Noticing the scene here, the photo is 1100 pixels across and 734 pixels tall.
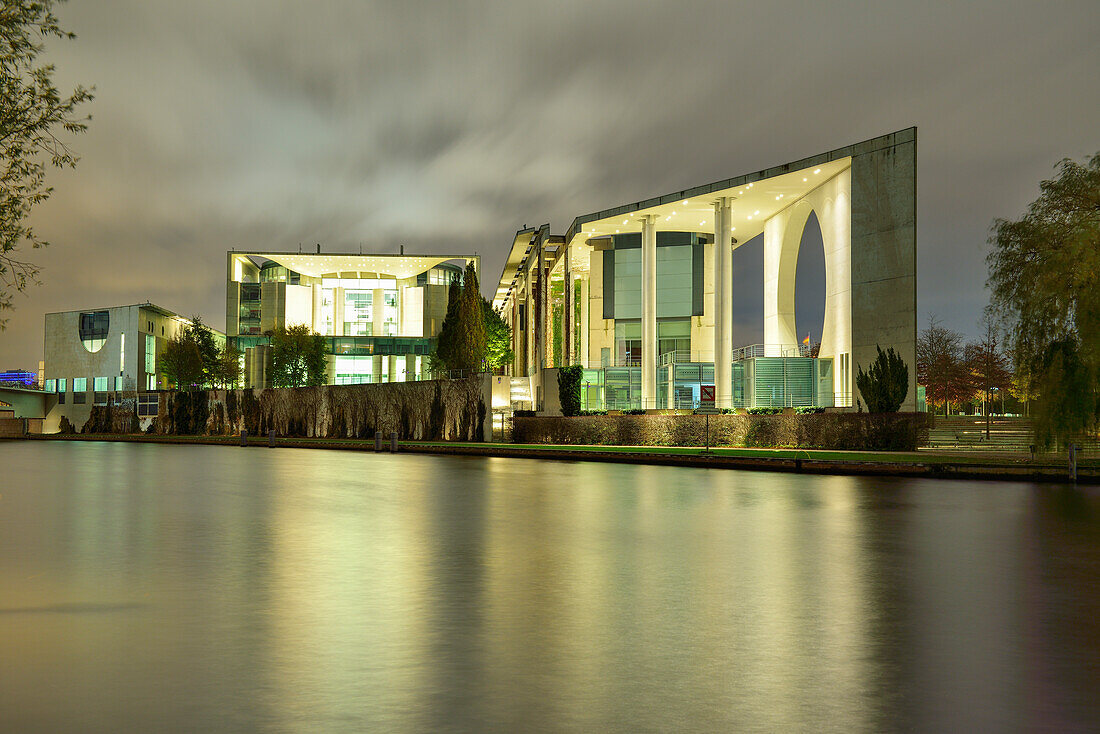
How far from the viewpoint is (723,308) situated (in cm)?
5022

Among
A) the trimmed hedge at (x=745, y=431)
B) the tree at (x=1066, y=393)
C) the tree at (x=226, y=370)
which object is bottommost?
the trimmed hedge at (x=745, y=431)

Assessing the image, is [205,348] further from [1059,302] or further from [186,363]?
[1059,302]

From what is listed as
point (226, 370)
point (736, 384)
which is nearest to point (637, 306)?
point (736, 384)

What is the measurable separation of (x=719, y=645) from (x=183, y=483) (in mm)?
17054

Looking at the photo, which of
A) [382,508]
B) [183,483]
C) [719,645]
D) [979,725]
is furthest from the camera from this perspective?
[183,483]

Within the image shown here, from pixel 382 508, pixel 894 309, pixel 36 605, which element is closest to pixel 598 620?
pixel 36 605

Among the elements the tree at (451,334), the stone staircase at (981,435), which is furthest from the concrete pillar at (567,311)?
the stone staircase at (981,435)

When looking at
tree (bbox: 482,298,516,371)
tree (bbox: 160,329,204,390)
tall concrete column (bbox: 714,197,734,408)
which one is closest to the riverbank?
tall concrete column (bbox: 714,197,734,408)

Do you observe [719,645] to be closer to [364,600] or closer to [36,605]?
[364,600]

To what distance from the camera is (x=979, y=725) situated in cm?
415

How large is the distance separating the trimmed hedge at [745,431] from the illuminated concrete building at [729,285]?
8.88 m

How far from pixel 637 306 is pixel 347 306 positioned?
56.2m

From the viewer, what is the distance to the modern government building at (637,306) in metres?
41.5

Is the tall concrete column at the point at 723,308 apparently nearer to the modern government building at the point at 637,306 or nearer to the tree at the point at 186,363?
the modern government building at the point at 637,306
